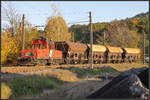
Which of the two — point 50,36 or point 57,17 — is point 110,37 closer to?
point 57,17

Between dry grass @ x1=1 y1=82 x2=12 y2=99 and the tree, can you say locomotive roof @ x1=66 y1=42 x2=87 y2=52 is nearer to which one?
dry grass @ x1=1 y1=82 x2=12 y2=99

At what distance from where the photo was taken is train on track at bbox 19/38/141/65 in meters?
25.0

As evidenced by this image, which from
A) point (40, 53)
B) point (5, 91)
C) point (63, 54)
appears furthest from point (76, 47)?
point (5, 91)

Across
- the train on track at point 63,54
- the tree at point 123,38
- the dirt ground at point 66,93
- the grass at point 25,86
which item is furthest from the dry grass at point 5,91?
the tree at point 123,38

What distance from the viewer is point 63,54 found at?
102 ft

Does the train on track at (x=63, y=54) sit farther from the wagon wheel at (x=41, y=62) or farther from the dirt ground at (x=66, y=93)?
the dirt ground at (x=66, y=93)

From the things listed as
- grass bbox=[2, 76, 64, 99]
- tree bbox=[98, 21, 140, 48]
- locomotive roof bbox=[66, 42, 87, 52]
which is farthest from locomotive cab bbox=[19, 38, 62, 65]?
tree bbox=[98, 21, 140, 48]

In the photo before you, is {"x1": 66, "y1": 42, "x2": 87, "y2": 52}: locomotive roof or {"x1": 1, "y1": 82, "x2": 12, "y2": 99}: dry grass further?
{"x1": 66, "y1": 42, "x2": 87, "y2": 52}: locomotive roof

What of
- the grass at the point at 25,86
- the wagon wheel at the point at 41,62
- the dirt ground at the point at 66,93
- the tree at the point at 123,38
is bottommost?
the dirt ground at the point at 66,93

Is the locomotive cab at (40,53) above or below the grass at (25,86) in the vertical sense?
above

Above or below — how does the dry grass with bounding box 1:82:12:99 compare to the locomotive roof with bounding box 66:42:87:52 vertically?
below

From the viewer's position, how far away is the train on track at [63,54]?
2500cm

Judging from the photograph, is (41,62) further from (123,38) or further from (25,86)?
(123,38)

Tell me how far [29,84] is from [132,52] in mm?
38188
